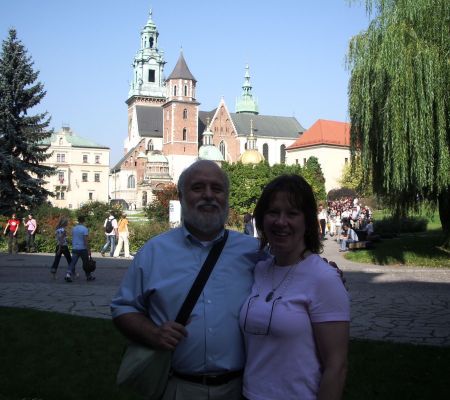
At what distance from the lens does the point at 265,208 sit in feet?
8.85

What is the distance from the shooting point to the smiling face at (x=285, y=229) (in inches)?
102

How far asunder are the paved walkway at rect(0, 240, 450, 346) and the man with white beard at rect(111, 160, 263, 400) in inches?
202

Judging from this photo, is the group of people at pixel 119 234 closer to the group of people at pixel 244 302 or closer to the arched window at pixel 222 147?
the group of people at pixel 244 302

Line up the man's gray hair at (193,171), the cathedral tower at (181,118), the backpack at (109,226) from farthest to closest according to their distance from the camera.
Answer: the cathedral tower at (181,118), the backpack at (109,226), the man's gray hair at (193,171)

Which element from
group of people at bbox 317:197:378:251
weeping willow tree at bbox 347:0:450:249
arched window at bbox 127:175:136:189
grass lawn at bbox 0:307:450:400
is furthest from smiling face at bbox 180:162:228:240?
arched window at bbox 127:175:136:189

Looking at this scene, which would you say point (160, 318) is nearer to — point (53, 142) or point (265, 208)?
point (265, 208)

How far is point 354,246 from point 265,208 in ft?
62.8

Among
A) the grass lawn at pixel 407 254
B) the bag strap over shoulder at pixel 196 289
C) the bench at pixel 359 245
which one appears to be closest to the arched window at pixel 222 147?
the grass lawn at pixel 407 254

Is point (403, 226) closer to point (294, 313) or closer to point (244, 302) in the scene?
point (244, 302)

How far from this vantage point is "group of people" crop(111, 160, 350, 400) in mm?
2402

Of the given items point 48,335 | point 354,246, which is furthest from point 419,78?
point 48,335

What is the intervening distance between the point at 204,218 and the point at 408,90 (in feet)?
42.6

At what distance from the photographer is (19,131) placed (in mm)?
35969

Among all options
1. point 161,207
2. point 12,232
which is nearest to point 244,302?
point 12,232
